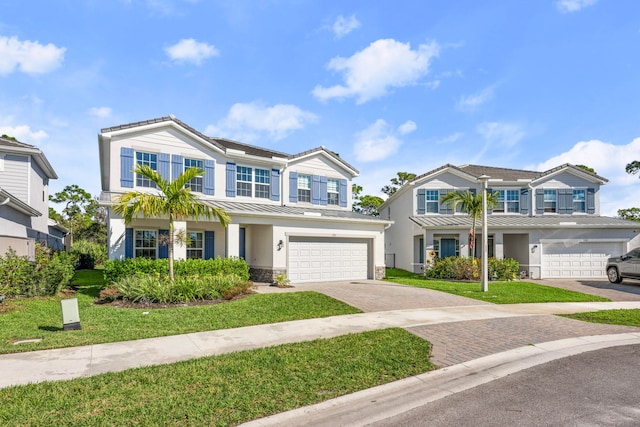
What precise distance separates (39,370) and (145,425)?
294cm

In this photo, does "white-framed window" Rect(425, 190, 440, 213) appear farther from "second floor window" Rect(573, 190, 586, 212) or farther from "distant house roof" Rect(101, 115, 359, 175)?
"second floor window" Rect(573, 190, 586, 212)

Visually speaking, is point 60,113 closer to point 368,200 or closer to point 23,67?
point 23,67

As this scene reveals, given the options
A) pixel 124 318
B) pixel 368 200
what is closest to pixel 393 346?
pixel 124 318

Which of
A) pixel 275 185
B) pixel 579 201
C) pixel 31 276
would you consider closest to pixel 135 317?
pixel 31 276

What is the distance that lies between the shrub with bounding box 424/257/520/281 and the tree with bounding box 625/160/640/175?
47.2 feet

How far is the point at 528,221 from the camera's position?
22500 millimetres

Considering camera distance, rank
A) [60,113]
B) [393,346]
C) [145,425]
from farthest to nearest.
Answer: [60,113] → [393,346] → [145,425]

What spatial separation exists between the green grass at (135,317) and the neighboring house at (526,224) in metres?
13.1

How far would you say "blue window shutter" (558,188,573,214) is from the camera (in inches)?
946

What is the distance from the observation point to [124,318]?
8945 mm

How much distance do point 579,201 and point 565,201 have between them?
946mm

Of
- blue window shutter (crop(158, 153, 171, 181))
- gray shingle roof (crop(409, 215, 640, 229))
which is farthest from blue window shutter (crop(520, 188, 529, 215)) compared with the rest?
blue window shutter (crop(158, 153, 171, 181))

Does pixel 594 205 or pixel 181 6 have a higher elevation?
pixel 181 6

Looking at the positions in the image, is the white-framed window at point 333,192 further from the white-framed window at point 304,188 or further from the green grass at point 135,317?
the green grass at point 135,317
